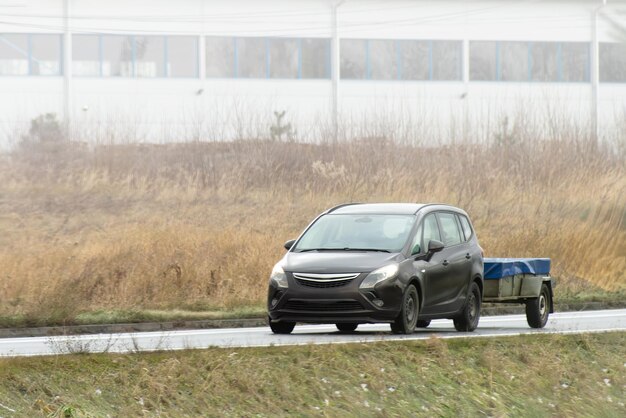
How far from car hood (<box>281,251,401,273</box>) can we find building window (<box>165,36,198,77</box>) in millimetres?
44491

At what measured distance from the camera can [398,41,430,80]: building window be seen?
6606 centimetres

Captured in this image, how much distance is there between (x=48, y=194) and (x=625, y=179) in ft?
58.0

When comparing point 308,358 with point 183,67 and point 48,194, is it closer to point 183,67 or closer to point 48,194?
point 48,194

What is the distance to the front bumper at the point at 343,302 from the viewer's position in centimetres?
1828

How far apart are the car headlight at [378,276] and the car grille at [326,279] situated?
15 cm

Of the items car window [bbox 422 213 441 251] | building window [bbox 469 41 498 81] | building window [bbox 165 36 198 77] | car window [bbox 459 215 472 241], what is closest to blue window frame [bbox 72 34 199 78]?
building window [bbox 165 36 198 77]

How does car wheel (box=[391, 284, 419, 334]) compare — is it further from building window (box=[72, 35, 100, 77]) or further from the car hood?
building window (box=[72, 35, 100, 77])

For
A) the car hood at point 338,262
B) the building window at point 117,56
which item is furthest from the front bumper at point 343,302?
the building window at point 117,56

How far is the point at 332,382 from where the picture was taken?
48.6 ft

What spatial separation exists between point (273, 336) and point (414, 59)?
4713 cm

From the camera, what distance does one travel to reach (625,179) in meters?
39.6

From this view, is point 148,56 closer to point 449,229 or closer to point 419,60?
point 419,60

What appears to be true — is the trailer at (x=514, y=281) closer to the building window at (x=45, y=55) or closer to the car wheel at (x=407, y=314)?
the car wheel at (x=407, y=314)

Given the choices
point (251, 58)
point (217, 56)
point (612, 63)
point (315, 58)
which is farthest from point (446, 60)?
point (217, 56)
